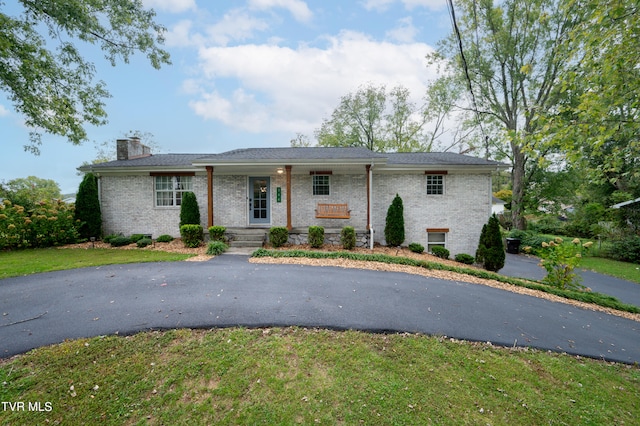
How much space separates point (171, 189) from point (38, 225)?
181 inches

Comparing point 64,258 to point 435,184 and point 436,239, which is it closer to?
point 436,239

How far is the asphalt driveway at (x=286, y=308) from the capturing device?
12.5 feet

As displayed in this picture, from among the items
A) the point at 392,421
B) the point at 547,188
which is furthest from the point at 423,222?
the point at 547,188

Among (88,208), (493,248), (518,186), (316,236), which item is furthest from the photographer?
(518,186)

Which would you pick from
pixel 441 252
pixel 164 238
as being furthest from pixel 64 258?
pixel 441 252

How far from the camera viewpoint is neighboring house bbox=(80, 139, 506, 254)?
1113cm

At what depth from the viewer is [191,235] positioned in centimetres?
948

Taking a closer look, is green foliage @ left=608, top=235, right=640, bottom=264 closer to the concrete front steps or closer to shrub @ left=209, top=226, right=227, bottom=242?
the concrete front steps

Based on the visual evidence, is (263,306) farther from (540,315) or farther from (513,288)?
Answer: (513,288)

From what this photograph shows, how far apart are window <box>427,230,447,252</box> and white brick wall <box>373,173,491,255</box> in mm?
166

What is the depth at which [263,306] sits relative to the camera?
432cm

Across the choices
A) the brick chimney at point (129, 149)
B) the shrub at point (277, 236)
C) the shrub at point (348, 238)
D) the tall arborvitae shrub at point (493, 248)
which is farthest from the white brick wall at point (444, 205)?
the brick chimney at point (129, 149)

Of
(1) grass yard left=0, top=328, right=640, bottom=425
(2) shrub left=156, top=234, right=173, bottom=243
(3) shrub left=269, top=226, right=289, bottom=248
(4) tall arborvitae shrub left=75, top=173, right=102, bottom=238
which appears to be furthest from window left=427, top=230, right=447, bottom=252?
(4) tall arborvitae shrub left=75, top=173, right=102, bottom=238

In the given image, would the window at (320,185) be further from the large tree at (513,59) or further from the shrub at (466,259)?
the large tree at (513,59)
